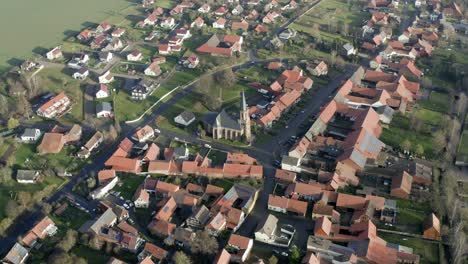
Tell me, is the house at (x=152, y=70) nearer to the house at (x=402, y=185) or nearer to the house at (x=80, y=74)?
the house at (x=80, y=74)

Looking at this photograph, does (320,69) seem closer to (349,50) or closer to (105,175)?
(349,50)

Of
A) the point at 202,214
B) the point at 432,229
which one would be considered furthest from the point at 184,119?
the point at 432,229

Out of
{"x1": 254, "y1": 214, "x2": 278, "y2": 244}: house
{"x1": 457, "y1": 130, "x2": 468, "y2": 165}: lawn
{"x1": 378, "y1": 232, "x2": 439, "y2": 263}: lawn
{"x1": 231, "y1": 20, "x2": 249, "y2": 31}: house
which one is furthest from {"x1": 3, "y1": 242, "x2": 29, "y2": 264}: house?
{"x1": 231, "y1": 20, "x2": 249, "y2": 31}: house

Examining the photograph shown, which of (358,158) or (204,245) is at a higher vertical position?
(204,245)

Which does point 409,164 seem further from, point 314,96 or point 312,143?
point 314,96

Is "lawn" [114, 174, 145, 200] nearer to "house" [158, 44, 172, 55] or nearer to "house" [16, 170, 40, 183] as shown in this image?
"house" [16, 170, 40, 183]
